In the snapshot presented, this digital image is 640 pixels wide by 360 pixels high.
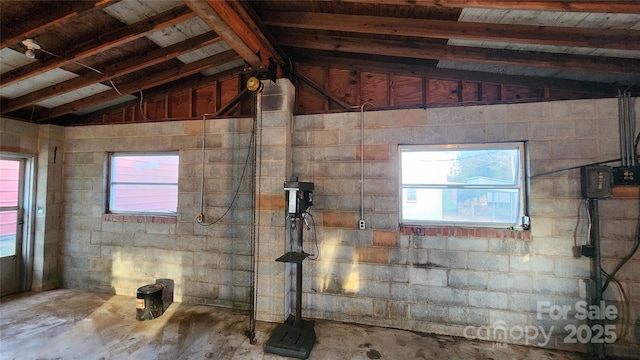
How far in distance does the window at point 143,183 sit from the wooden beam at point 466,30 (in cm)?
237

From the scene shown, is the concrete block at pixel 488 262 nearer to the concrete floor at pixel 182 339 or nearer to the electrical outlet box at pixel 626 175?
the concrete floor at pixel 182 339

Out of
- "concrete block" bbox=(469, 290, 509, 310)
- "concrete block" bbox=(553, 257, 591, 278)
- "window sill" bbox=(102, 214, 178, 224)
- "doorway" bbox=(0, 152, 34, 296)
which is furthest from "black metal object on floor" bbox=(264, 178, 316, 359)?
"doorway" bbox=(0, 152, 34, 296)

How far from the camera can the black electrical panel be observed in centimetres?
239

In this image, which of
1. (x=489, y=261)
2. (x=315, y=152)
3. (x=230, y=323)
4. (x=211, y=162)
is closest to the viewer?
(x=489, y=261)

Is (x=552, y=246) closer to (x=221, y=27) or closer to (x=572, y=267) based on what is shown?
(x=572, y=267)

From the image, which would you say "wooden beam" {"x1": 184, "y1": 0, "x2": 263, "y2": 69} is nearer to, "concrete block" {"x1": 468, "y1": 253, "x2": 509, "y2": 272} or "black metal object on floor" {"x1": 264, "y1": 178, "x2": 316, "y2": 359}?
"black metal object on floor" {"x1": 264, "y1": 178, "x2": 316, "y2": 359}

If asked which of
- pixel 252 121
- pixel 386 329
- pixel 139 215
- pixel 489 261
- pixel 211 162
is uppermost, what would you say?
pixel 252 121

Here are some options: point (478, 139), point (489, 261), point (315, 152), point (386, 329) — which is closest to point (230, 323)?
point (386, 329)

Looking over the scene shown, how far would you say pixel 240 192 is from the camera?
332 cm

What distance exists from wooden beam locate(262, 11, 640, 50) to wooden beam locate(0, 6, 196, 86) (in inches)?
30.8

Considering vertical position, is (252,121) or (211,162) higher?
(252,121)

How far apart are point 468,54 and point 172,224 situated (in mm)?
3927

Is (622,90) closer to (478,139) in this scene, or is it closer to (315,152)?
(478,139)

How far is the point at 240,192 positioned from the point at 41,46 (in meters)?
2.34
